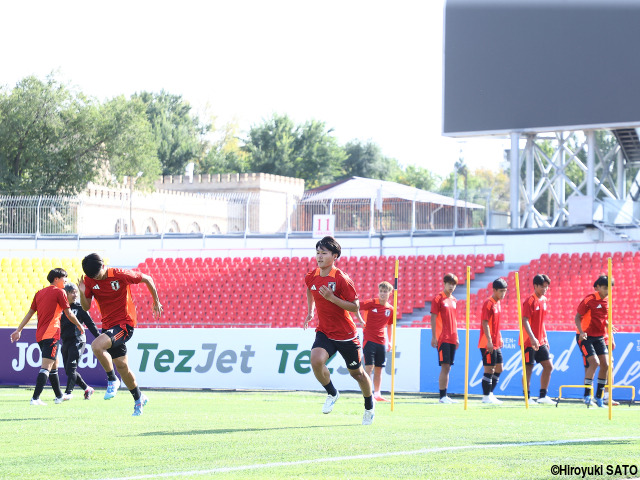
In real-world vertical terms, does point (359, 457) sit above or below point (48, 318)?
below

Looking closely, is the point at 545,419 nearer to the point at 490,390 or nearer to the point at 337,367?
the point at 490,390

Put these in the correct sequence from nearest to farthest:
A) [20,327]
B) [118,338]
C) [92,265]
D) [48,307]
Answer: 1. [92,265]
2. [118,338]
3. [20,327]
4. [48,307]

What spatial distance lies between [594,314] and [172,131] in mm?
68831

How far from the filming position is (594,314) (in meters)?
14.2

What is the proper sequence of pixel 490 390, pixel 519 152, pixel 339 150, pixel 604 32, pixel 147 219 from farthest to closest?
pixel 339 150 < pixel 147 219 < pixel 519 152 < pixel 604 32 < pixel 490 390

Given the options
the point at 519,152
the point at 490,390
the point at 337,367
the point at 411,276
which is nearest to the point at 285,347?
the point at 337,367

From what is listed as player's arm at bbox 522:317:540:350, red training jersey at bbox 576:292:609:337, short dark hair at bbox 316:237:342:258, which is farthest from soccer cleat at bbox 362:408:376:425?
red training jersey at bbox 576:292:609:337

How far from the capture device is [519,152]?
32188 millimetres

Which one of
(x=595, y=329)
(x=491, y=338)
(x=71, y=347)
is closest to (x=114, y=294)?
(x=71, y=347)

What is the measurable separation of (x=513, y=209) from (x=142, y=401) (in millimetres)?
23489

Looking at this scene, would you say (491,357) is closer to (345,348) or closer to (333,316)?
(345,348)

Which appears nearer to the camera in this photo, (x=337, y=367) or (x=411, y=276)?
(x=337, y=367)

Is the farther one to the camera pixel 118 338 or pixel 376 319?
pixel 376 319

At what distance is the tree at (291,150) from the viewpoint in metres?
78.4
